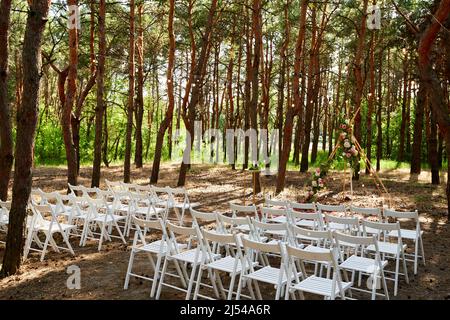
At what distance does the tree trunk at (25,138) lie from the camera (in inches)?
230

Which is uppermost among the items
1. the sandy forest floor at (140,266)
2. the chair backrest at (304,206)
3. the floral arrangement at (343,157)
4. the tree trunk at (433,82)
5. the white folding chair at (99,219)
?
the tree trunk at (433,82)

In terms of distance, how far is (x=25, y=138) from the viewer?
600 cm

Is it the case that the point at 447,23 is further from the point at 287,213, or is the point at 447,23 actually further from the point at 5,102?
the point at 5,102

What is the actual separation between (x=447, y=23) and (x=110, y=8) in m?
12.6

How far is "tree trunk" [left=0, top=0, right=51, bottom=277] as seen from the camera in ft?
19.1

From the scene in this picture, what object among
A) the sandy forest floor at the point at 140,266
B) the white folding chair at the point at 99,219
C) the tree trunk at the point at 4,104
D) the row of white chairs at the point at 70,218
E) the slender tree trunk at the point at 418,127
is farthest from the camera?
the slender tree trunk at the point at 418,127

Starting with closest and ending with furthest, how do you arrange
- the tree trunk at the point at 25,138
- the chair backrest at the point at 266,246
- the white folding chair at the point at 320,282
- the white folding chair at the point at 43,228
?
the white folding chair at the point at 320,282 → the chair backrest at the point at 266,246 → the tree trunk at the point at 25,138 → the white folding chair at the point at 43,228

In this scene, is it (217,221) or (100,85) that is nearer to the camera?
(217,221)

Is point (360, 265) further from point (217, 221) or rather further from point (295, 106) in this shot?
point (295, 106)

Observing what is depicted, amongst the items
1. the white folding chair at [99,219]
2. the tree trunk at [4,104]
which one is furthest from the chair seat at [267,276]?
the tree trunk at [4,104]

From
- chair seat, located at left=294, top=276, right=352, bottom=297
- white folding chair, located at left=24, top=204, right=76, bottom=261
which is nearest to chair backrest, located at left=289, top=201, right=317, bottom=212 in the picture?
chair seat, located at left=294, top=276, right=352, bottom=297

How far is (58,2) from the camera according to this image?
12641 millimetres

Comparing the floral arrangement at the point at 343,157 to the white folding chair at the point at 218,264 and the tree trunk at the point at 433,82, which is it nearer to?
the tree trunk at the point at 433,82

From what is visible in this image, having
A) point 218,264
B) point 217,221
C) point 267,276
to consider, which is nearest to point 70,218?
point 217,221
